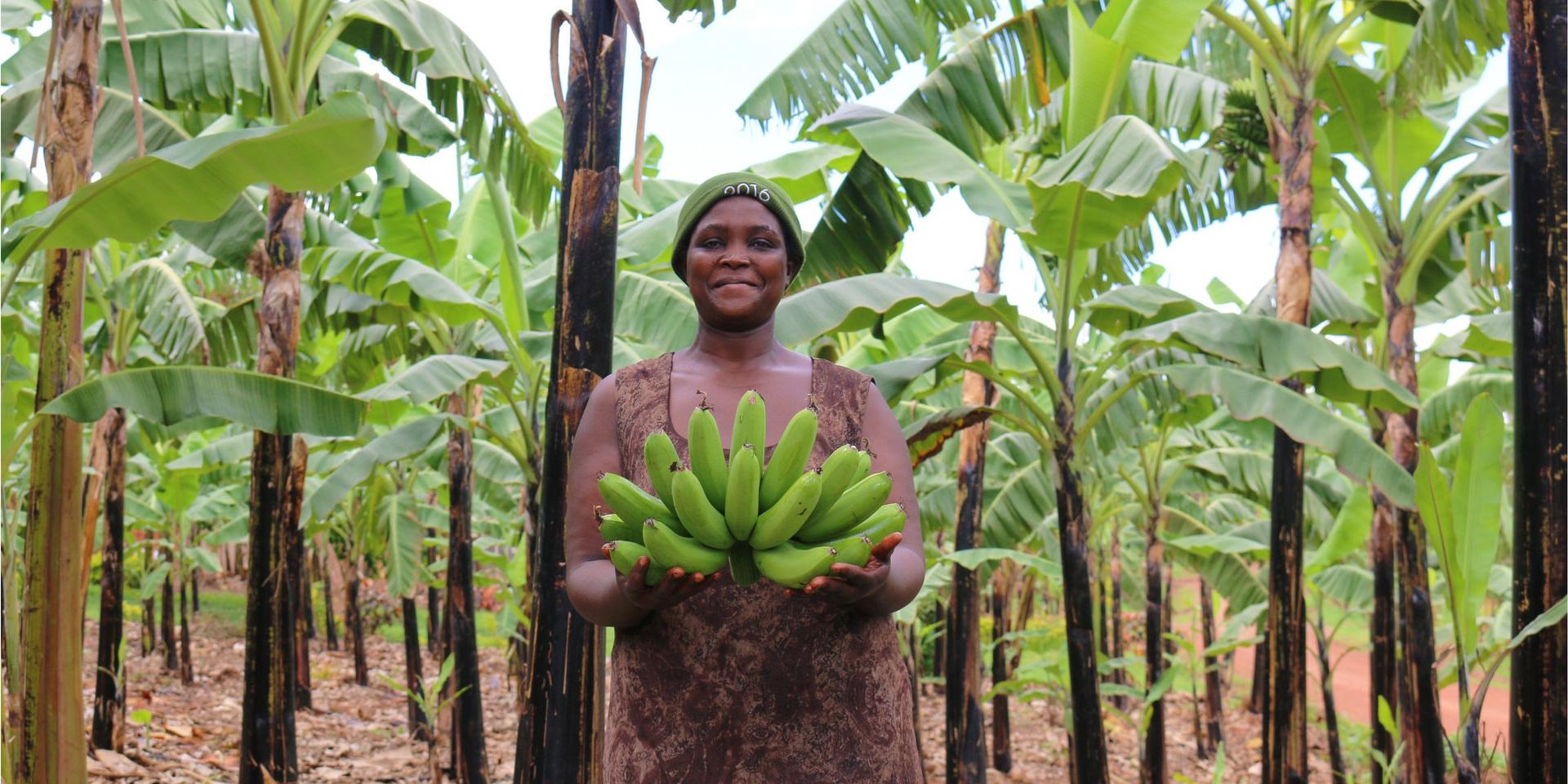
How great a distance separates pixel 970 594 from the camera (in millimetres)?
8445

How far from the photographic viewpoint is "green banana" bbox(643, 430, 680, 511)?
1.86 m

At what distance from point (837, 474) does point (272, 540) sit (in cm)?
441

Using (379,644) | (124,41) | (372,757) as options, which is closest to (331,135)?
(124,41)

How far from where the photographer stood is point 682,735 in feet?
7.04

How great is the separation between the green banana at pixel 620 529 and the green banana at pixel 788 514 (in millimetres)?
216

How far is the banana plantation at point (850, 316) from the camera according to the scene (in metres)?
3.69

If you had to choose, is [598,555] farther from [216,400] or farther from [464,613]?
[464,613]

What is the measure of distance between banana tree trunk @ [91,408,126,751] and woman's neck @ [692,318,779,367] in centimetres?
872

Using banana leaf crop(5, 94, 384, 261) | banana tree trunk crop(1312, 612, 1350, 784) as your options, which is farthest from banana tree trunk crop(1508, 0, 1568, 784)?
banana tree trunk crop(1312, 612, 1350, 784)

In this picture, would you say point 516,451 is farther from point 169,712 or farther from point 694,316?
point 169,712

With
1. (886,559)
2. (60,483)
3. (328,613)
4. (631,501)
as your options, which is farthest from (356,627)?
(886,559)

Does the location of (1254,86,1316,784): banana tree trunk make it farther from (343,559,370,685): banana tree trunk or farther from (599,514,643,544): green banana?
(343,559,370,685): banana tree trunk

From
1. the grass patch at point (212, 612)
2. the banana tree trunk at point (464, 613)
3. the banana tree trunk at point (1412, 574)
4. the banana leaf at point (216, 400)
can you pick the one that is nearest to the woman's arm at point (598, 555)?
the banana leaf at point (216, 400)

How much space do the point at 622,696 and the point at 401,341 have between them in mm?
7737
